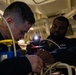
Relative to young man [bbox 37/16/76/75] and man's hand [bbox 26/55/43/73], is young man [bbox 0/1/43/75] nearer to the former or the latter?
man's hand [bbox 26/55/43/73]

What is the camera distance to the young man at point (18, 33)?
0.80 m

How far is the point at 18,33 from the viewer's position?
114 centimetres

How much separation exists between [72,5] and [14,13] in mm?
2065

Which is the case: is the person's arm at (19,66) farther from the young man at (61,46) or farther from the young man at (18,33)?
the young man at (61,46)

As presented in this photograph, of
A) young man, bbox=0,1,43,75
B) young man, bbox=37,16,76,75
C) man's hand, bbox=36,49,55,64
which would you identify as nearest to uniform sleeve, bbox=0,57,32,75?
young man, bbox=0,1,43,75

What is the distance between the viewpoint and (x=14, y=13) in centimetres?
115

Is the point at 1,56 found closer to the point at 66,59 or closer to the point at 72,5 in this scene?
the point at 66,59

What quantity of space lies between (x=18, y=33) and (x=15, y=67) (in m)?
0.38

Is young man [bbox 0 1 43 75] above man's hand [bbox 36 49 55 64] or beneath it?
above

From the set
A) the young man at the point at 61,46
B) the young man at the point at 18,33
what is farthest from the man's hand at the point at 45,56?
the young man at the point at 18,33

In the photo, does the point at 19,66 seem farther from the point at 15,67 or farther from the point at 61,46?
the point at 61,46

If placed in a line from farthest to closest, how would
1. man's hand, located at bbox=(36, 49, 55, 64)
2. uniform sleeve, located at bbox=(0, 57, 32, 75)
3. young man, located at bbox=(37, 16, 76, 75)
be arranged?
1. young man, located at bbox=(37, 16, 76, 75)
2. man's hand, located at bbox=(36, 49, 55, 64)
3. uniform sleeve, located at bbox=(0, 57, 32, 75)

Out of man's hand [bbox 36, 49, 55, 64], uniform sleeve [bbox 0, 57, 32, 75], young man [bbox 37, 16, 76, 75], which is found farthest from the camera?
young man [bbox 37, 16, 76, 75]

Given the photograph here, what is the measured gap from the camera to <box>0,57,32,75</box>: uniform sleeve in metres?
0.79
